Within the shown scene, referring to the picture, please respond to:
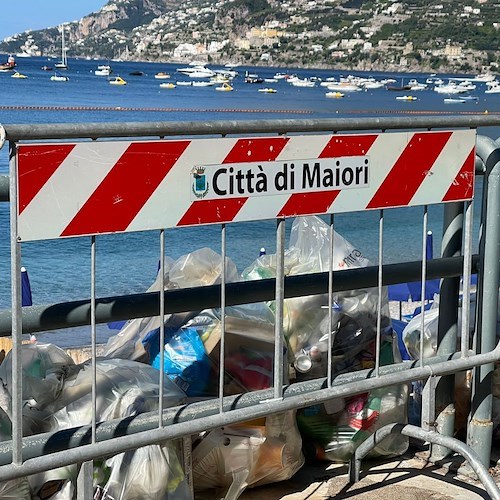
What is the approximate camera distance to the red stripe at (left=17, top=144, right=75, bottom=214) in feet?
8.58

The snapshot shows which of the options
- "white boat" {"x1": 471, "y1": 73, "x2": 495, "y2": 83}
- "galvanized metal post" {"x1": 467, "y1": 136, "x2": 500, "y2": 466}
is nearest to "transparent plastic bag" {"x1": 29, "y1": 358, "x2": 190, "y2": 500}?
"galvanized metal post" {"x1": 467, "y1": 136, "x2": 500, "y2": 466}

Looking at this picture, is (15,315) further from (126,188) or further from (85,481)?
(85,481)

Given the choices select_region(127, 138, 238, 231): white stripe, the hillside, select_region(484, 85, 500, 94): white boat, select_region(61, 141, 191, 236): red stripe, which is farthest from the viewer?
the hillside

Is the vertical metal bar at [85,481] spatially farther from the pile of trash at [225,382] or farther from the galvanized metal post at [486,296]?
the galvanized metal post at [486,296]

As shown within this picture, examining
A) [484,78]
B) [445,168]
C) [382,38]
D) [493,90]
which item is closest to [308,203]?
[445,168]

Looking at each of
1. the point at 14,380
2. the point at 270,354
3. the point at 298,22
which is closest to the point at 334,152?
the point at 270,354

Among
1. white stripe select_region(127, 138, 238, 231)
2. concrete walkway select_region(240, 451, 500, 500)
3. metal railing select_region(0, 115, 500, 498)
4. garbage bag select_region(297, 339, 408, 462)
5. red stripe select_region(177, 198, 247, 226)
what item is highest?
white stripe select_region(127, 138, 238, 231)

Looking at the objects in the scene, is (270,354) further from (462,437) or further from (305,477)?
(462,437)

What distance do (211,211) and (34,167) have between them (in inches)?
24.2

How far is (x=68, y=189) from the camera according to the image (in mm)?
2715

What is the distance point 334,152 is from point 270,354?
3.07 ft

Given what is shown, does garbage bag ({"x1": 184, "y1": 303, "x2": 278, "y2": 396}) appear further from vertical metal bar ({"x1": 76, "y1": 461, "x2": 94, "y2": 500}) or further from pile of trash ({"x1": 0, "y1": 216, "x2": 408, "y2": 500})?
vertical metal bar ({"x1": 76, "y1": 461, "x2": 94, "y2": 500})

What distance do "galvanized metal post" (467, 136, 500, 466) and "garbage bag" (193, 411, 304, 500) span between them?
74 centimetres

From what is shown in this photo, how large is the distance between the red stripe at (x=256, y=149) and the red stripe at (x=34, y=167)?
578 millimetres
